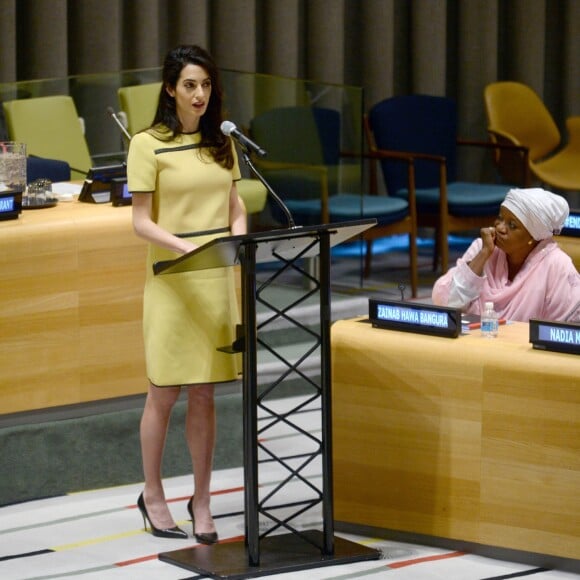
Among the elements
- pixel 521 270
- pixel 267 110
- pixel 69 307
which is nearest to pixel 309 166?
pixel 267 110

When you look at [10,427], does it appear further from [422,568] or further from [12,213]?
[422,568]

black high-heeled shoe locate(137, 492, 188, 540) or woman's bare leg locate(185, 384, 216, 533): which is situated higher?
woman's bare leg locate(185, 384, 216, 533)

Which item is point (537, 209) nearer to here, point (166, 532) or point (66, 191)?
point (166, 532)

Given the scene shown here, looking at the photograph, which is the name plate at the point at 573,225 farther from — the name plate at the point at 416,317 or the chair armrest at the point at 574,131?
the chair armrest at the point at 574,131

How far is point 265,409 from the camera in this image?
392cm

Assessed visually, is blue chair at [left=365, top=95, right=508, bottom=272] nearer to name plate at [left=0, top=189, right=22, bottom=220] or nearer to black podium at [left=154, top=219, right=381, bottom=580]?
name plate at [left=0, top=189, right=22, bottom=220]

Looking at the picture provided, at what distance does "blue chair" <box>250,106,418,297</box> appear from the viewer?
21.6 feet

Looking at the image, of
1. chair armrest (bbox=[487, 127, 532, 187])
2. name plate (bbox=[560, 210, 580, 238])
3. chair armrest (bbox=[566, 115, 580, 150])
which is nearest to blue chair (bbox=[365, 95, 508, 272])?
chair armrest (bbox=[487, 127, 532, 187])

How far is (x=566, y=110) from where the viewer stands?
378 inches

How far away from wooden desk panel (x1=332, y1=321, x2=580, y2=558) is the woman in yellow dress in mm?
403

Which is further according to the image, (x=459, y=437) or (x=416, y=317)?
(x=416, y=317)

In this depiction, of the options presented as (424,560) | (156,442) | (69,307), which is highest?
(69,307)

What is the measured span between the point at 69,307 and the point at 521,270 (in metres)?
1.46

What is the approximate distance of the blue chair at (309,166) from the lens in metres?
6.59
